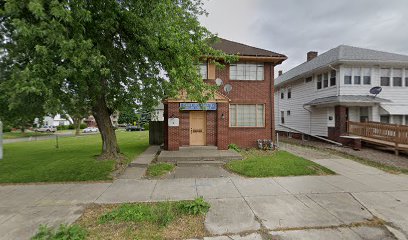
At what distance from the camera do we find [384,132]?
11.9 meters

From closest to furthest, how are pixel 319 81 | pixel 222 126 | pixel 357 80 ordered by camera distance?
pixel 222 126
pixel 357 80
pixel 319 81

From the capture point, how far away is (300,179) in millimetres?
7195

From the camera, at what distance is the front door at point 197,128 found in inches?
503

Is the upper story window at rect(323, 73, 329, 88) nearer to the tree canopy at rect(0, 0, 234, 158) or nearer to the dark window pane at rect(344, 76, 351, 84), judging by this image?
the dark window pane at rect(344, 76, 351, 84)

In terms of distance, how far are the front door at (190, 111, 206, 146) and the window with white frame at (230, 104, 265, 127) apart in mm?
1785

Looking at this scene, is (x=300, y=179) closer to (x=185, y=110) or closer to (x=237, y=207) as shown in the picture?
(x=237, y=207)

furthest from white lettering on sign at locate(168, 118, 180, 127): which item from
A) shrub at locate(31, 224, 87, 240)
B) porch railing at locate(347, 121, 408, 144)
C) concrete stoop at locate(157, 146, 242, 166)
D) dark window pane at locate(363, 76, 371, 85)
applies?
dark window pane at locate(363, 76, 371, 85)

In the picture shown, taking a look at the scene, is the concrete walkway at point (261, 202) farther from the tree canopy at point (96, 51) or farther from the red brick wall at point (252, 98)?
the red brick wall at point (252, 98)

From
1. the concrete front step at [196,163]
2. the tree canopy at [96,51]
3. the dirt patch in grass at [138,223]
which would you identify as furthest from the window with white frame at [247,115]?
the dirt patch in grass at [138,223]

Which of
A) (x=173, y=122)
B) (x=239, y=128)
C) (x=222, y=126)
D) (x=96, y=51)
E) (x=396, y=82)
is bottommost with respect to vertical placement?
(x=239, y=128)

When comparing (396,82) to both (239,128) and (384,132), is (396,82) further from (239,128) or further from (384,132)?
(239,128)

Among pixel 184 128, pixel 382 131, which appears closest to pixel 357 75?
pixel 382 131

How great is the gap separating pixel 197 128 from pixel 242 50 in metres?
5.55

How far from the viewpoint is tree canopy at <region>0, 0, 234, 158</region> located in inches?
186
